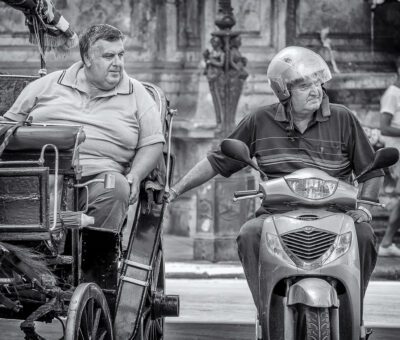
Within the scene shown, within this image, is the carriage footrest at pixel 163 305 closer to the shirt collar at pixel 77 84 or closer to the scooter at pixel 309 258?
the scooter at pixel 309 258

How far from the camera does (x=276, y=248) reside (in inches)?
263

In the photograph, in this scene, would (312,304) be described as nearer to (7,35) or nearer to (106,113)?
(106,113)

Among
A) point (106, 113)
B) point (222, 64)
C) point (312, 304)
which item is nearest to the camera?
point (312, 304)

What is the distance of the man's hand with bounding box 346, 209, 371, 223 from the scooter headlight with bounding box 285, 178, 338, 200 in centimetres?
21

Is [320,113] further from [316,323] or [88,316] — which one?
[88,316]

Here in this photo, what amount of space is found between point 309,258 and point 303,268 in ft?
0.19

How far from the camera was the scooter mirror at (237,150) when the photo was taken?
22.4ft

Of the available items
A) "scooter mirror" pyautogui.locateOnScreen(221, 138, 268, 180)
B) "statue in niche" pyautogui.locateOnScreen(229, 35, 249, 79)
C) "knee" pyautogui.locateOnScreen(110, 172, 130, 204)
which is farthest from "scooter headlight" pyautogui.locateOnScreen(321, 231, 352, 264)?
"statue in niche" pyautogui.locateOnScreen(229, 35, 249, 79)

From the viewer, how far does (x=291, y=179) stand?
6.81 meters

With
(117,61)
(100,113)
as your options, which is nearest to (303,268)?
(100,113)

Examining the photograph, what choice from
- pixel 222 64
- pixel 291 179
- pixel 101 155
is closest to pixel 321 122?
pixel 291 179

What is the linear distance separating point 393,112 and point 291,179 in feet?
23.8

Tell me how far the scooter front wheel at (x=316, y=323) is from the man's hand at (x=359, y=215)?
65 cm

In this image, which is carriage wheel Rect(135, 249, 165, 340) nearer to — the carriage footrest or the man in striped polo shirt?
the carriage footrest
